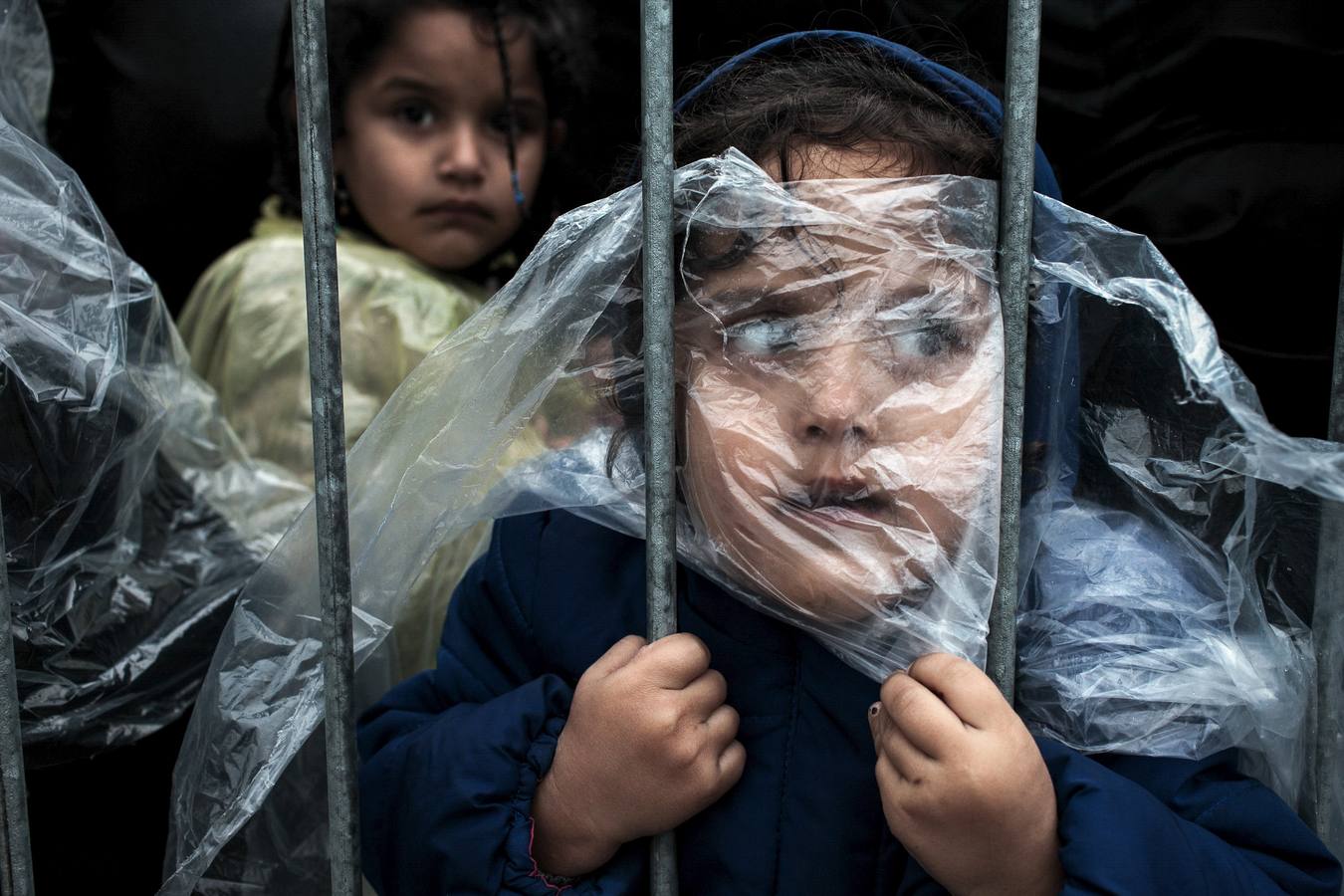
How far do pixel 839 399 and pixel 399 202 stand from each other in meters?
1.33

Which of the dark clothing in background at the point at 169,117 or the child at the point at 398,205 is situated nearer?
the child at the point at 398,205

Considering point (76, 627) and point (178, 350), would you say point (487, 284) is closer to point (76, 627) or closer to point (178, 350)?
point (178, 350)

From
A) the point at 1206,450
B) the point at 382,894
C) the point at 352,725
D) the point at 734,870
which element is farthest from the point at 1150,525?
the point at 382,894

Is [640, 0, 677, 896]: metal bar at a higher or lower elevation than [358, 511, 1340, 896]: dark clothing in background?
higher

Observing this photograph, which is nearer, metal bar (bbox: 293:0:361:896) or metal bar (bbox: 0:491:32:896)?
metal bar (bbox: 293:0:361:896)

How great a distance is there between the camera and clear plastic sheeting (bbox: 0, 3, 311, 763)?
131cm

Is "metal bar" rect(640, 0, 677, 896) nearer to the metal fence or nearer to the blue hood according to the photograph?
the metal fence

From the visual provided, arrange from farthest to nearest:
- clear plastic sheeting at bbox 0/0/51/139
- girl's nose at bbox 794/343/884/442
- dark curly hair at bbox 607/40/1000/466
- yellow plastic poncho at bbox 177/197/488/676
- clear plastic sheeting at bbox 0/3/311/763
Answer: yellow plastic poncho at bbox 177/197/488/676 → clear plastic sheeting at bbox 0/0/51/139 → clear plastic sheeting at bbox 0/3/311/763 → dark curly hair at bbox 607/40/1000/466 → girl's nose at bbox 794/343/884/442

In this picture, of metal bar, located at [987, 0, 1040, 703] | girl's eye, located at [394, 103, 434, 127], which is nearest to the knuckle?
metal bar, located at [987, 0, 1040, 703]

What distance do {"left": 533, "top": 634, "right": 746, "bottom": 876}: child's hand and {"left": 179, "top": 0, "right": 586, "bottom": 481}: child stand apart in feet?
3.40

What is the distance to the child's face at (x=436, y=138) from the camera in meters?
2.20

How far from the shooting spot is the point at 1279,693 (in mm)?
1118

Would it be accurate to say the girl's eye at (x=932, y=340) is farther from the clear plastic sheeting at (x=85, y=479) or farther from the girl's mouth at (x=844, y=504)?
the clear plastic sheeting at (x=85, y=479)

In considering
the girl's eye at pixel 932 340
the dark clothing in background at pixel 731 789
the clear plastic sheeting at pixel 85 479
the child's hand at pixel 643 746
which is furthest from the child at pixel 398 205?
the girl's eye at pixel 932 340
